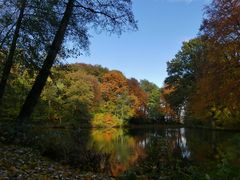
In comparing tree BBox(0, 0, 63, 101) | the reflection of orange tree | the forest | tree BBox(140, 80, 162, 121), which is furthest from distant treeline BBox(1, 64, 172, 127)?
tree BBox(0, 0, 63, 101)

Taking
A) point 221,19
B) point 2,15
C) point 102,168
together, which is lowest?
point 102,168

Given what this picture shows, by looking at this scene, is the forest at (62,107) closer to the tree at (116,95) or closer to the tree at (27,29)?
the tree at (27,29)

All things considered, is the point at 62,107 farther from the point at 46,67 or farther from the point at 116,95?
the point at 116,95

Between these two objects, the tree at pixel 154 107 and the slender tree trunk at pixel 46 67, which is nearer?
the slender tree trunk at pixel 46 67

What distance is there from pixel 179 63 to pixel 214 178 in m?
40.3

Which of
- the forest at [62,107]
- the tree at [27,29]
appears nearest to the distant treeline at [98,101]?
the forest at [62,107]

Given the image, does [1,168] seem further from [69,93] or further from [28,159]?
[69,93]

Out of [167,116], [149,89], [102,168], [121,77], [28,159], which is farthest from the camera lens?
[149,89]

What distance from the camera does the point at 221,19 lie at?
18250mm

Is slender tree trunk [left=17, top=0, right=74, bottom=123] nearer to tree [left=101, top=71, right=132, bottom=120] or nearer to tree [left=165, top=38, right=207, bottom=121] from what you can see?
tree [left=165, top=38, right=207, bottom=121]

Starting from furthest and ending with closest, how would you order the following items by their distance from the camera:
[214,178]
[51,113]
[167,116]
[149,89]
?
[149,89] → [167,116] → [51,113] → [214,178]

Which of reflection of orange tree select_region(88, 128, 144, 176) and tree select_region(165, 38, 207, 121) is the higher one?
tree select_region(165, 38, 207, 121)

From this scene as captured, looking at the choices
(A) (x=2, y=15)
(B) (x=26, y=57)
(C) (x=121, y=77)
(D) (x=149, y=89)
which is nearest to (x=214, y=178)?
(B) (x=26, y=57)

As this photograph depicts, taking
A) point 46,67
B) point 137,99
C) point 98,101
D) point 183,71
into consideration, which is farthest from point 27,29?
point 137,99
